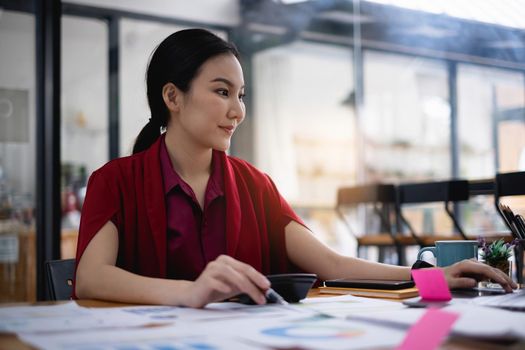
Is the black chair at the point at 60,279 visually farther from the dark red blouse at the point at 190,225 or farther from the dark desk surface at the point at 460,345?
the dark desk surface at the point at 460,345

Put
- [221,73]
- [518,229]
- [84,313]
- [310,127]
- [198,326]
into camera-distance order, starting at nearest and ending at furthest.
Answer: [198,326], [84,313], [518,229], [221,73], [310,127]

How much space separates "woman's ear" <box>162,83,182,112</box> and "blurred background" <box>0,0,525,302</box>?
3.18 metres

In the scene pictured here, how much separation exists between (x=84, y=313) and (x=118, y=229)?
0.44 metres

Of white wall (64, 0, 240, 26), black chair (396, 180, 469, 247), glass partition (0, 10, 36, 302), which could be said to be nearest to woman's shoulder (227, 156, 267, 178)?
black chair (396, 180, 469, 247)

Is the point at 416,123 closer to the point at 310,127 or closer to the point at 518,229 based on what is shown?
the point at 310,127

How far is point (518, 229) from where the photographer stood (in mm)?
1333

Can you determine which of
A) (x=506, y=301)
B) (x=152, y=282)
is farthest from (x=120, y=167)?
(x=506, y=301)

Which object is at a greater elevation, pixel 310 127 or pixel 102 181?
pixel 310 127

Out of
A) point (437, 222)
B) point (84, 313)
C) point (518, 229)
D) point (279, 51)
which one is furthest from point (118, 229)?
point (437, 222)

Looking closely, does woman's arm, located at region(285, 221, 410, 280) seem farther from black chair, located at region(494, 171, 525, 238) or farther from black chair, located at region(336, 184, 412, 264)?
black chair, located at region(336, 184, 412, 264)

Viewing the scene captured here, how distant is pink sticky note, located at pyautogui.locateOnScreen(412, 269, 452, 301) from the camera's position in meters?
1.08

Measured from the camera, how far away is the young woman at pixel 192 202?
1381mm

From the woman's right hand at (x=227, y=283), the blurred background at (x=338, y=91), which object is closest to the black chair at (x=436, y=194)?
the blurred background at (x=338, y=91)

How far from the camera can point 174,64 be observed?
162 centimetres
